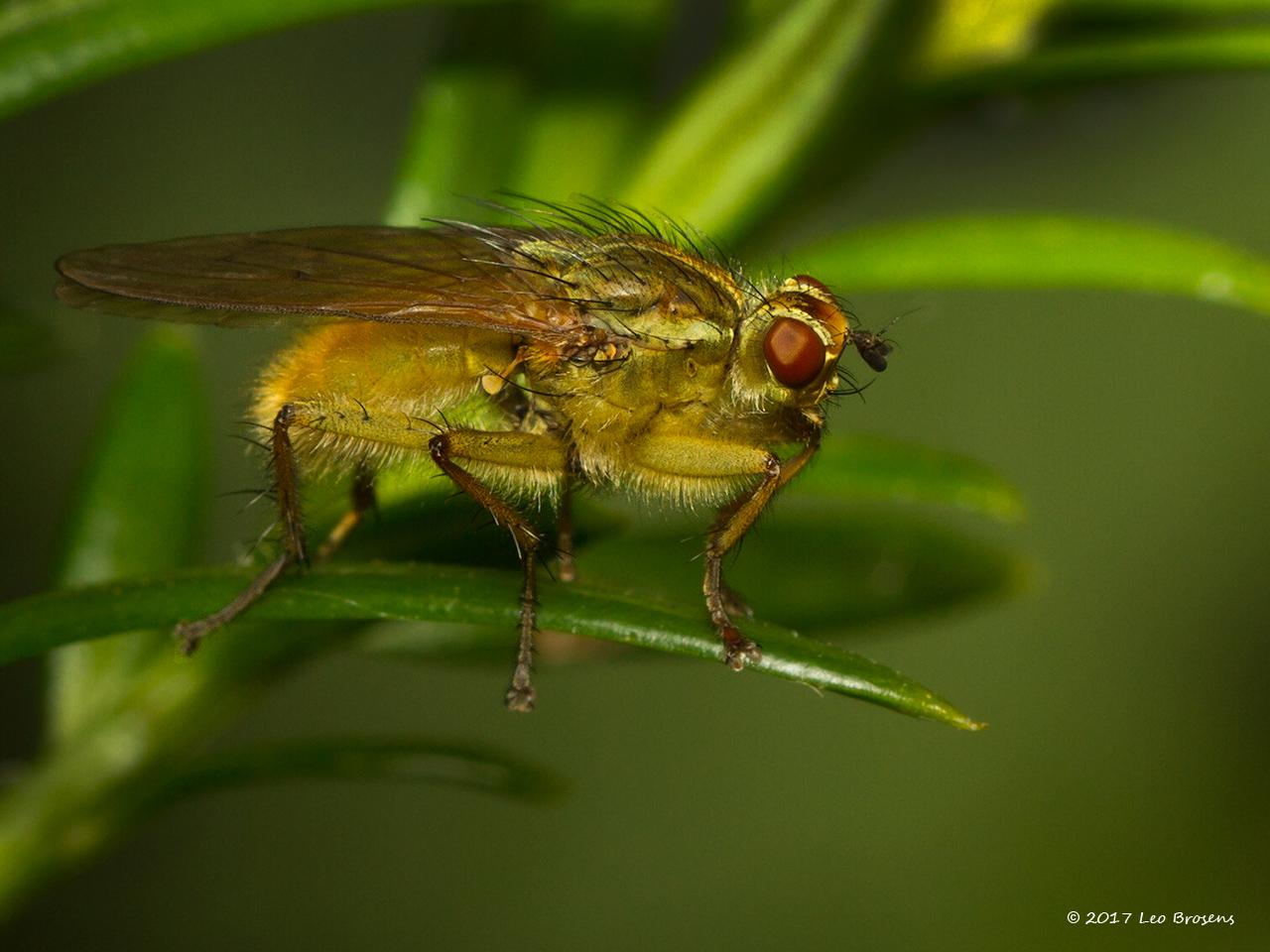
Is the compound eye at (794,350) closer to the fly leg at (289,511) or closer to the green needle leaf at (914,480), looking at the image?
the green needle leaf at (914,480)

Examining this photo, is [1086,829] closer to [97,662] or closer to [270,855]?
[270,855]

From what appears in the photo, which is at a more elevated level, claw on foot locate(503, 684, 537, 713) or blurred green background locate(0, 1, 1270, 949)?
blurred green background locate(0, 1, 1270, 949)

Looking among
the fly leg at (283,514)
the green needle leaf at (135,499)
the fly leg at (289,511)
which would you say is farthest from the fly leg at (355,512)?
the green needle leaf at (135,499)

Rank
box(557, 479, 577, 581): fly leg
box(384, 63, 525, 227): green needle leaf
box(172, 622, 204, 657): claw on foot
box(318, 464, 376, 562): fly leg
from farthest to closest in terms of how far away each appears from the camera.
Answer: box(318, 464, 376, 562): fly leg, box(557, 479, 577, 581): fly leg, box(384, 63, 525, 227): green needle leaf, box(172, 622, 204, 657): claw on foot

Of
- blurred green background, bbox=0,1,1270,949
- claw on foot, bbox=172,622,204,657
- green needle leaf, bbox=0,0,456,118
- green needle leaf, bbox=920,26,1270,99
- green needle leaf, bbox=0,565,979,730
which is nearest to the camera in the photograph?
green needle leaf, bbox=0,565,979,730

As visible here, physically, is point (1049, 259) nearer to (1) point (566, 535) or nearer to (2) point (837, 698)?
(1) point (566, 535)

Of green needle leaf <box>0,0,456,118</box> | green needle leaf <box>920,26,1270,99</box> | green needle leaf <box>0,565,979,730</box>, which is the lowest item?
green needle leaf <box>0,565,979,730</box>

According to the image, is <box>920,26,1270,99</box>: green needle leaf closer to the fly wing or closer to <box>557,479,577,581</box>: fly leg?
the fly wing

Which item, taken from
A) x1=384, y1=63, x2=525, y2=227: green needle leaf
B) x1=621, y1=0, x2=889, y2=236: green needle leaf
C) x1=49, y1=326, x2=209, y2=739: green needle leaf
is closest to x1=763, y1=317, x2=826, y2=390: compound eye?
x1=621, y1=0, x2=889, y2=236: green needle leaf
